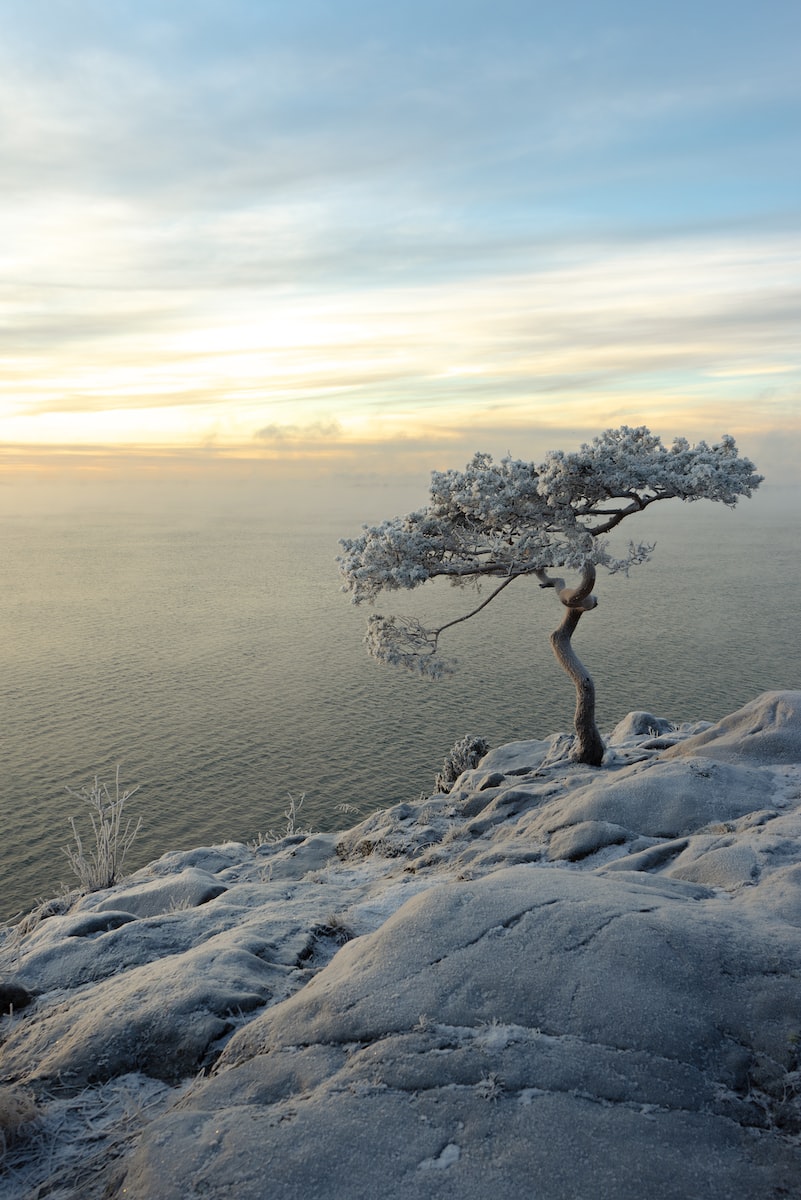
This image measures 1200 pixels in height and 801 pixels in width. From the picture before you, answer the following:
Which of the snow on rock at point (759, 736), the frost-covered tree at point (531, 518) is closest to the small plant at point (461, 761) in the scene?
the frost-covered tree at point (531, 518)

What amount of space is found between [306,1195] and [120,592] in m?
111

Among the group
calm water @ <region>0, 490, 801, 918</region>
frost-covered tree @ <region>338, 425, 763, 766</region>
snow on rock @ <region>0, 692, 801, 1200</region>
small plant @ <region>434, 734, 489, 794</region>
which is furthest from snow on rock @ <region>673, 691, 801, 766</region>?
calm water @ <region>0, 490, 801, 918</region>

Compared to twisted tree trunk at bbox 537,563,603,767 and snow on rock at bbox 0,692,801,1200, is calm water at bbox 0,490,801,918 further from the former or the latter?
snow on rock at bbox 0,692,801,1200

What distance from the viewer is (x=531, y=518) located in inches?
943

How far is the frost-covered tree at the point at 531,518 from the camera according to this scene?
72.4ft

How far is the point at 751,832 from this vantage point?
16.7 meters

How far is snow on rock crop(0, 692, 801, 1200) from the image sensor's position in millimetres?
7086

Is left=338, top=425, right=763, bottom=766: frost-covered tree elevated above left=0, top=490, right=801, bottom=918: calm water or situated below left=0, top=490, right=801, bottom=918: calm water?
above

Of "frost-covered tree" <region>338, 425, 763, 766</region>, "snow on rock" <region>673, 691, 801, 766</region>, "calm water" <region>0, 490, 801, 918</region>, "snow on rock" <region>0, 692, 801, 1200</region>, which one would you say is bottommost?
"calm water" <region>0, 490, 801, 918</region>

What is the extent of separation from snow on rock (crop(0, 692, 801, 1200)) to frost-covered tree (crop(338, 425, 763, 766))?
10.9 m

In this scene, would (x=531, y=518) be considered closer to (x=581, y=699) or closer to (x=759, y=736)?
(x=581, y=699)

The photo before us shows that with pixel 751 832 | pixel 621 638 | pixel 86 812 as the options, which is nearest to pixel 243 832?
pixel 86 812

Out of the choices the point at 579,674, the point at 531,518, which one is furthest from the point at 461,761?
the point at 531,518

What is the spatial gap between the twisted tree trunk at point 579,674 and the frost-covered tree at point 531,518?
0.08m
